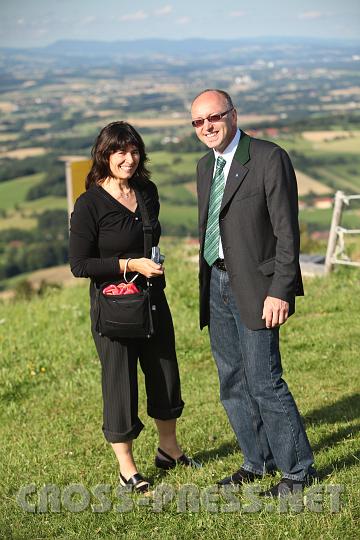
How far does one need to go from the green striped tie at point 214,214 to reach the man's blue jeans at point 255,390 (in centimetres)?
10

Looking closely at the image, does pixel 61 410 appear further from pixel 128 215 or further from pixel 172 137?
pixel 172 137

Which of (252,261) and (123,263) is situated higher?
(252,261)

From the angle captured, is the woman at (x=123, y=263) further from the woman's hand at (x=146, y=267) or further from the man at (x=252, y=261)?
the man at (x=252, y=261)

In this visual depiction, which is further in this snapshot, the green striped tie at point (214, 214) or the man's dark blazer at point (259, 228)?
the green striped tie at point (214, 214)

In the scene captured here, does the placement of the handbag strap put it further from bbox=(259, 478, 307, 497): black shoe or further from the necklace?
bbox=(259, 478, 307, 497): black shoe

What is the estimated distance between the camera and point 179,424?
18.5 ft

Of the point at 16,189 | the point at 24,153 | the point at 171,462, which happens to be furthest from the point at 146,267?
the point at 24,153

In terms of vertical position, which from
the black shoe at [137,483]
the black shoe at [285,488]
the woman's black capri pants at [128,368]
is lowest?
the black shoe at [137,483]

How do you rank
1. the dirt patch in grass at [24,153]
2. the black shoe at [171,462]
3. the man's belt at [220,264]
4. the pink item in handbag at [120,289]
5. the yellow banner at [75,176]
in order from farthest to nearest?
the dirt patch in grass at [24,153]
the yellow banner at [75,176]
the black shoe at [171,462]
the pink item in handbag at [120,289]
the man's belt at [220,264]

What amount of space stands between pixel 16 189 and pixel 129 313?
250 ft

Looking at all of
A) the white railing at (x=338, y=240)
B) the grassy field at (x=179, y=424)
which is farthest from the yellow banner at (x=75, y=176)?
the white railing at (x=338, y=240)

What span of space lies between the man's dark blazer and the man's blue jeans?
0.12m

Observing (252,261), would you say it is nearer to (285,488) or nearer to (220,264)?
(220,264)

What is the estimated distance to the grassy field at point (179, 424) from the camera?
3580mm
